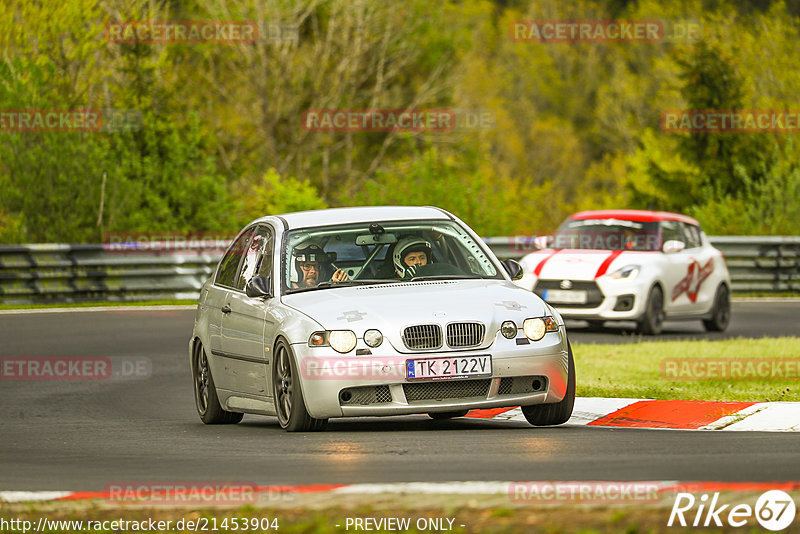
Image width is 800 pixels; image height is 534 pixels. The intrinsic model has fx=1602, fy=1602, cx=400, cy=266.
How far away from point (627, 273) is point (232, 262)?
30.0ft

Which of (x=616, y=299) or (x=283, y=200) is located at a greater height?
(x=616, y=299)

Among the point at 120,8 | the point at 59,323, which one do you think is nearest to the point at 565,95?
the point at 120,8

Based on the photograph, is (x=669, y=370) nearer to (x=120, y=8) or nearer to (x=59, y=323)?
(x=59, y=323)

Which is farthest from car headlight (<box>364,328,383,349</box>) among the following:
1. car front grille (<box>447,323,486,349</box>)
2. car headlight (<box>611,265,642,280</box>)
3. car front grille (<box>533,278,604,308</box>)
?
car headlight (<box>611,265,642,280</box>)

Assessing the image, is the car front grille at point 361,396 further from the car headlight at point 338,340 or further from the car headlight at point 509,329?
the car headlight at point 509,329

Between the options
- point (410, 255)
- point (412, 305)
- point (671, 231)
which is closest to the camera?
point (412, 305)

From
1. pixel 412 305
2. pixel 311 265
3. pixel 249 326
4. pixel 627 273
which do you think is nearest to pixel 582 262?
pixel 627 273

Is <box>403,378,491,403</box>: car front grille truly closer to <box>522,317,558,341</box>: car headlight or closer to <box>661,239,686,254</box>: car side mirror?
<box>522,317,558,341</box>: car headlight

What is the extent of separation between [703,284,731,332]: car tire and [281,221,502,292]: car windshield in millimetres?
10907

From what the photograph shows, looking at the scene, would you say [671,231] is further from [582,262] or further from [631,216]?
[582,262]

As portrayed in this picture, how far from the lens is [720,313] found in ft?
72.6

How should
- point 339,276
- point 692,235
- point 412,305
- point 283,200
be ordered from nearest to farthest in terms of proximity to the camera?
point 412,305, point 339,276, point 692,235, point 283,200

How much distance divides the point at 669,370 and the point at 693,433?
498cm

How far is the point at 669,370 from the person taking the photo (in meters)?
15.1
